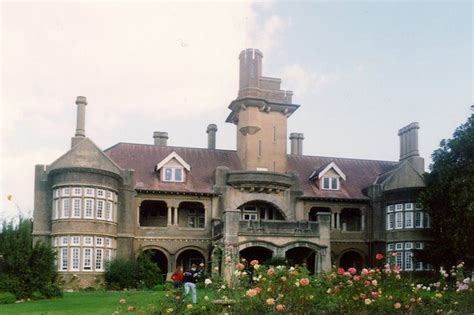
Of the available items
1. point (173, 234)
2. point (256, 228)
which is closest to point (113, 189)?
point (173, 234)

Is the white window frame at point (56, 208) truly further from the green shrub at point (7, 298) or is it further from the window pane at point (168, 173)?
the green shrub at point (7, 298)

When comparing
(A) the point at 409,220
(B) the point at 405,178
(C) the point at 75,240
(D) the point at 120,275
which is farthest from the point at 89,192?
(A) the point at 409,220

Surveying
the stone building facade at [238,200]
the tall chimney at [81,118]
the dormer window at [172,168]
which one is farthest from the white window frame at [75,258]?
the dormer window at [172,168]

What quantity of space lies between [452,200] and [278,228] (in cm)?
1059

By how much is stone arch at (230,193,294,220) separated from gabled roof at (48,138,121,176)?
917 centimetres

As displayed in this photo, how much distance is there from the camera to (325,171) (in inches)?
1889

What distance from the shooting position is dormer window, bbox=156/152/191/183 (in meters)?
45.1

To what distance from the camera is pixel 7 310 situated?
24.0 m

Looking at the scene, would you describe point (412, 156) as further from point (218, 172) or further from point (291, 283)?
point (291, 283)

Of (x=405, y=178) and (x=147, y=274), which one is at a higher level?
(x=405, y=178)

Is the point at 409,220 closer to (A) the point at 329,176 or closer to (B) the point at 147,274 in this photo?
(A) the point at 329,176

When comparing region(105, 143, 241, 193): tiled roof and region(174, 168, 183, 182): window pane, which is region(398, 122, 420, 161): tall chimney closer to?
region(105, 143, 241, 193): tiled roof

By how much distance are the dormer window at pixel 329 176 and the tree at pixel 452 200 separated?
24.9 feet

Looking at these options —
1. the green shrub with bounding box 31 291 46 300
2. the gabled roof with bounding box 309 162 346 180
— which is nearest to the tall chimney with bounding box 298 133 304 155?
the gabled roof with bounding box 309 162 346 180
